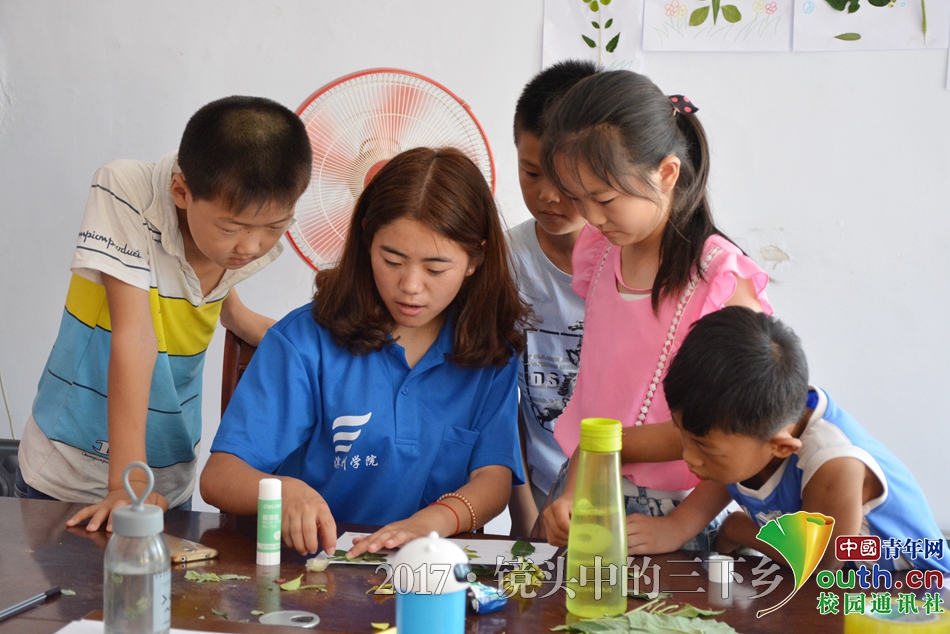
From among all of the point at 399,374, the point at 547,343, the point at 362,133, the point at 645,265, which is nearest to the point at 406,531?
the point at 399,374

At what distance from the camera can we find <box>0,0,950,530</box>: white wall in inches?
102

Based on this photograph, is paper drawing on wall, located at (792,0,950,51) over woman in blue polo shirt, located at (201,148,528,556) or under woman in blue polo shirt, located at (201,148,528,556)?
over

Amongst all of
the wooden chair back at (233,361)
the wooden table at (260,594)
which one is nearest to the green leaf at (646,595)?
the wooden table at (260,594)

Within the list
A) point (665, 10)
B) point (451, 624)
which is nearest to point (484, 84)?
point (665, 10)

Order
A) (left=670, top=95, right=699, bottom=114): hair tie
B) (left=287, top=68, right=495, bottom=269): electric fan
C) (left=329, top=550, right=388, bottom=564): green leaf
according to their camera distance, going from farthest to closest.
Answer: (left=287, top=68, right=495, bottom=269): electric fan → (left=670, top=95, right=699, bottom=114): hair tie → (left=329, top=550, right=388, bottom=564): green leaf

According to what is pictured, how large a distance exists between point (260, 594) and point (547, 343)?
97 centimetres

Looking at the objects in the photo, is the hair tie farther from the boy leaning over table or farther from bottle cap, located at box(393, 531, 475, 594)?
bottle cap, located at box(393, 531, 475, 594)

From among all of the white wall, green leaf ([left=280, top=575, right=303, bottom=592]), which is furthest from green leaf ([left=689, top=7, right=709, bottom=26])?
green leaf ([left=280, top=575, right=303, bottom=592])

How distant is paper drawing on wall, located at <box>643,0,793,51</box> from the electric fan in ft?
2.14

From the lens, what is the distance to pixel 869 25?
2553 millimetres

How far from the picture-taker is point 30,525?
4.32 feet

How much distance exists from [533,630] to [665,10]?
220 cm

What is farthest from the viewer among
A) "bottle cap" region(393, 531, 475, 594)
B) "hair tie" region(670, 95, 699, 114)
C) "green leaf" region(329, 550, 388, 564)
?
"hair tie" region(670, 95, 699, 114)

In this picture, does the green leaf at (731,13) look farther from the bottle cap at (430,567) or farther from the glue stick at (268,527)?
the bottle cap at (430,567)
